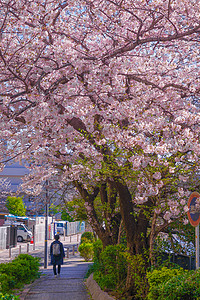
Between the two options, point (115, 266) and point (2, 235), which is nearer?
point (115, 266)

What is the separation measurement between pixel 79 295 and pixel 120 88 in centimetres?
621

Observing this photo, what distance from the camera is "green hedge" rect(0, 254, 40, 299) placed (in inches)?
444

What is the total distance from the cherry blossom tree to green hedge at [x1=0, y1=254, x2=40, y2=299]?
411 cm

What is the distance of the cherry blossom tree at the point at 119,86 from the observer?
6.92 m

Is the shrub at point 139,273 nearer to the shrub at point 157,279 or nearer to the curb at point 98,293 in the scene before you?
the curb at point 98,293

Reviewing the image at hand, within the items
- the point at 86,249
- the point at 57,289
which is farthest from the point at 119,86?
the point at 86,249

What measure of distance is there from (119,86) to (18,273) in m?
7.41

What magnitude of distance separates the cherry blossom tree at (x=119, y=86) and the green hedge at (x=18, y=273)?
411 cm

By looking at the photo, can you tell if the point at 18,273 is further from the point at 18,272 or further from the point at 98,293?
the point at 98,293

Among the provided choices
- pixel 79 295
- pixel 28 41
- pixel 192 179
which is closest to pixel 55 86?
pixel 28 41

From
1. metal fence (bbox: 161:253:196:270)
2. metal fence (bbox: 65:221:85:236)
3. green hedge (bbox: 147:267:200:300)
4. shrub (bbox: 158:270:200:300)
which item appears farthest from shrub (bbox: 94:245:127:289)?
metal fence (bbox: 65:221:85:236)

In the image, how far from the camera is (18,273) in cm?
1278

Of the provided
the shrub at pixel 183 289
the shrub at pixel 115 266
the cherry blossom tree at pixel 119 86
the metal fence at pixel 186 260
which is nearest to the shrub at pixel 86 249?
the shrub at pixel 115 266

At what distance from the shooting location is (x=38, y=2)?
7113mm
